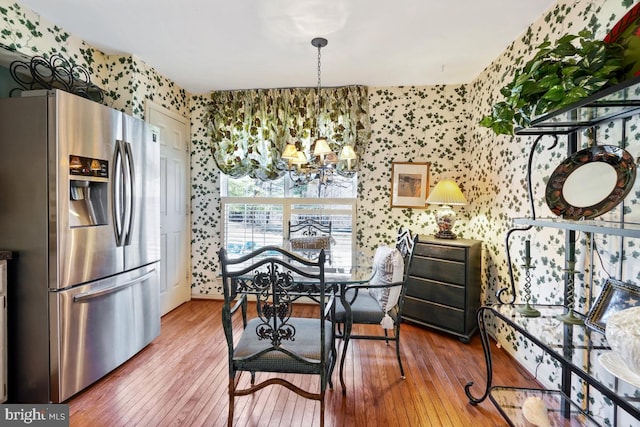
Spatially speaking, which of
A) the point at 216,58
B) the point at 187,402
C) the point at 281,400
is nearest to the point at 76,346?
the point at 187,402

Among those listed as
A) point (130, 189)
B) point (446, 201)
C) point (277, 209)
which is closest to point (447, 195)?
point (446, 201)

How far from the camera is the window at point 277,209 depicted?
3861 millimetres

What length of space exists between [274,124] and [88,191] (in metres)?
2.17

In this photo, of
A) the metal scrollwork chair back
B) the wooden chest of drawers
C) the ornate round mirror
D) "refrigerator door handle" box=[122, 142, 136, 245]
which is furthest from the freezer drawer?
the ornate round mirror

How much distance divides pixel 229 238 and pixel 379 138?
231 cm

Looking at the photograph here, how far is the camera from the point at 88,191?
7.22 ft

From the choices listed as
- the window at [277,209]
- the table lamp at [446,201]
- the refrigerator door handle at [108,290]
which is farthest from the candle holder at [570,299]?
the refrigerator door handle at [108,290]

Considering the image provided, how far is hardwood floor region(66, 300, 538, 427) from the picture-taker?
1.88 m

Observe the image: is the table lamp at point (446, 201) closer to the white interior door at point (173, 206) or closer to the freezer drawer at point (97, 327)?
the freezer drawer at point (97, 327)

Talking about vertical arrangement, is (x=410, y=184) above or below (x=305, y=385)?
above

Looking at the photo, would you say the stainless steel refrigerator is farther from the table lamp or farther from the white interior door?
the table lamp

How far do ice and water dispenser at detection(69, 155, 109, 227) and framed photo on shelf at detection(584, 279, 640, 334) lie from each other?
3022mm

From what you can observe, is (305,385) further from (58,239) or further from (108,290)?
(58,239)

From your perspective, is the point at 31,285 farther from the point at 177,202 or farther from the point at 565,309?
the point at 565,309
